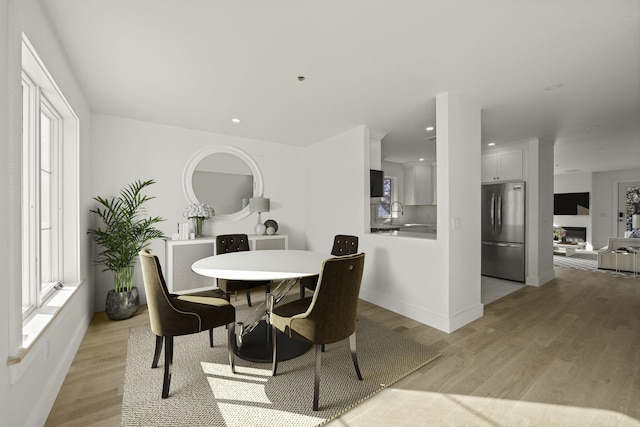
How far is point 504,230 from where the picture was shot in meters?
4.93

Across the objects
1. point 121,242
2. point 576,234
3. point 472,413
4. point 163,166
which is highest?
point 163,166

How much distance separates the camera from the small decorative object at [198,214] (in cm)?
391

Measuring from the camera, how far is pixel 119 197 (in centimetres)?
359

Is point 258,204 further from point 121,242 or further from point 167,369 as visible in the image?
point 167,369

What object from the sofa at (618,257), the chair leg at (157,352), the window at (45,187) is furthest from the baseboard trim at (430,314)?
the sofa at (618,257)

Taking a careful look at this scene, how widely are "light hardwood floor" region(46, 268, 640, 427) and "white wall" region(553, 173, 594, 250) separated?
23.7 ft

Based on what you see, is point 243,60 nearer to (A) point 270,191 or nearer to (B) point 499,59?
(B) point 499,59

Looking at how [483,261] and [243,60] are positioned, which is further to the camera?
[483,261]

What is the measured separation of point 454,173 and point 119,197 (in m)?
4.00

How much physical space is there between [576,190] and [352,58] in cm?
1074

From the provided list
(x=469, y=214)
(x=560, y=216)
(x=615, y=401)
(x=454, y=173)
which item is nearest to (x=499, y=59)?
(x=454, y=173)

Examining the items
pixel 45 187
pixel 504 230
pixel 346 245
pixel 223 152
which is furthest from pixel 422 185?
pixel 45 187

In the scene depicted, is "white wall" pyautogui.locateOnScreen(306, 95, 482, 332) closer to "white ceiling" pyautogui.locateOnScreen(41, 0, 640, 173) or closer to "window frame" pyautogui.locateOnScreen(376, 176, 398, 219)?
Answer: "white ceiling" pyautogui.locateOnScreen(41, 0, 640, 173)

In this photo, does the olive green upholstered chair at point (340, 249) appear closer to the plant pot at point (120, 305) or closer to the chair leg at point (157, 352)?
the chair leg at point (157, 352)
